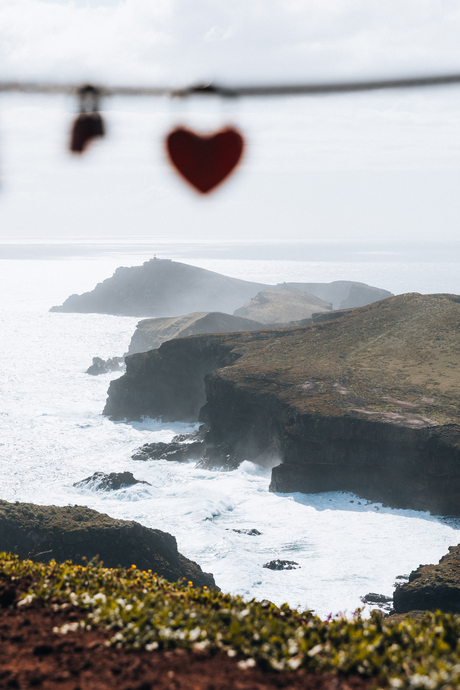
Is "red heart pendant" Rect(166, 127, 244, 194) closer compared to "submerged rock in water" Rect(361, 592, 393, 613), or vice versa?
"red heart pendant" Rect(166, 127, 244, 194)

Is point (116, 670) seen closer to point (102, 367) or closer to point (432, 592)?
point (432, 592)

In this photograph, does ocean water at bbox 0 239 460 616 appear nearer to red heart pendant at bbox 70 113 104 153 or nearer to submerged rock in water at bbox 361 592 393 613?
submerged rock in water at bbox 361 592 393 613

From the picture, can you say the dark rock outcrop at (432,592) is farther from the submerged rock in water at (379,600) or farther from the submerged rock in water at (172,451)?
the submerged rock in water at (172,451)

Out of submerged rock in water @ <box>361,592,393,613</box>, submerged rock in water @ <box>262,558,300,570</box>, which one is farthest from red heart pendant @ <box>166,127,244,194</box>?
submerged rock in water @ <box>262,558,300,570</box>

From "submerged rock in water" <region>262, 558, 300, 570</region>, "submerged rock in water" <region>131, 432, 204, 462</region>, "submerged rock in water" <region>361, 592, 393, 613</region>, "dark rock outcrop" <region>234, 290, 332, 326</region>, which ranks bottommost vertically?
"submerged rock in water" <region>131, 432, 204, 462</region>

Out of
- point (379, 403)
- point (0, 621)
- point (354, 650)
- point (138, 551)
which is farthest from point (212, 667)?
point (379, 403)
